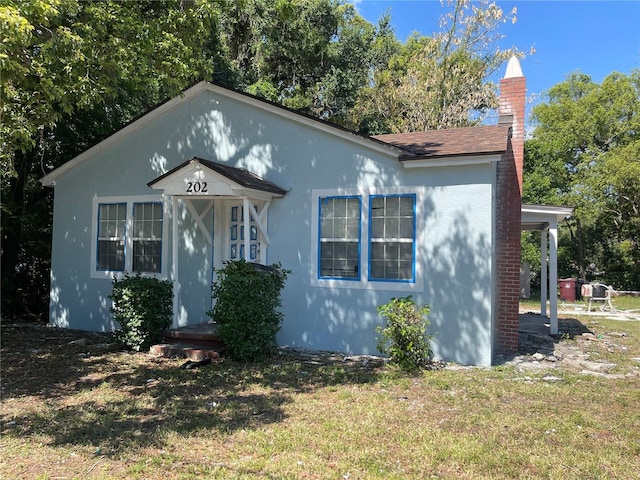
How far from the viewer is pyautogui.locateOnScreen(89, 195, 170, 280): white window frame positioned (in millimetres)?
10047

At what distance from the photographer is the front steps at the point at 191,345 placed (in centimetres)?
798

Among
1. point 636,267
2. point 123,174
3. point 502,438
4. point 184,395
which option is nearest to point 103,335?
point 123,174

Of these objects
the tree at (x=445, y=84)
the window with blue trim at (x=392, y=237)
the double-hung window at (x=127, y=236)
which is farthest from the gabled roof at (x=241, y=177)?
the tree at (x=445, y=84)

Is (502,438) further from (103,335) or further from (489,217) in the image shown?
(103,335)

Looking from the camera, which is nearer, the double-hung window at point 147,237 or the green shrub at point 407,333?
the green shrub at point 407,333

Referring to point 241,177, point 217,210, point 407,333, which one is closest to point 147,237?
point 217,210

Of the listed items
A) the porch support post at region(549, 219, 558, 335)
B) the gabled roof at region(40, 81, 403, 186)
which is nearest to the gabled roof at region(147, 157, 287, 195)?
the gabled roof at region(40, 81, 403, 186)

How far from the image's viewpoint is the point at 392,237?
8.18m

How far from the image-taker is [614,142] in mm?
27266

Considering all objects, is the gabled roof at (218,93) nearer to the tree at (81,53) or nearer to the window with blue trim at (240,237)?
the tree at (81,53)

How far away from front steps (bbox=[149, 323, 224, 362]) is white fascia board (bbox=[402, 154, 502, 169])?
442cm

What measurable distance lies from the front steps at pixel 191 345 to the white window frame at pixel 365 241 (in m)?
2.03

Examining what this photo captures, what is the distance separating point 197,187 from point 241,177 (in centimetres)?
81

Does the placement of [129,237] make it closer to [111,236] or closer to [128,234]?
[128,234]
